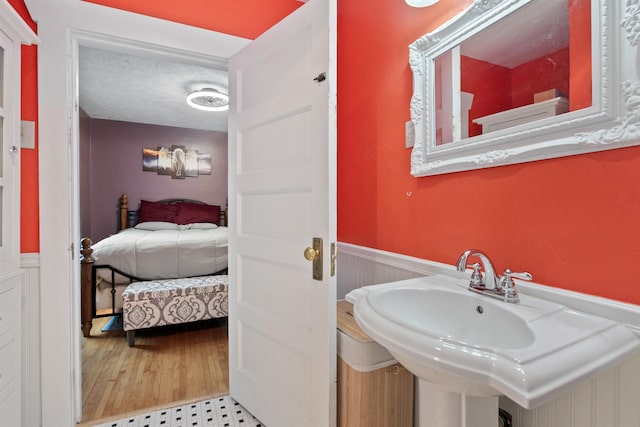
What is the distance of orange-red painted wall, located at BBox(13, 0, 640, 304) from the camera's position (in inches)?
31.5

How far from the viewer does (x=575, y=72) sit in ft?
2.80

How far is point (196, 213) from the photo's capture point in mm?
4961

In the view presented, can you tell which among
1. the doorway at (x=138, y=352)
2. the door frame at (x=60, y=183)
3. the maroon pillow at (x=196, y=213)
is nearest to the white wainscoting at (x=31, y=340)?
the door frame at (x=60, y=183)

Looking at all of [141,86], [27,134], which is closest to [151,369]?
[27,134]

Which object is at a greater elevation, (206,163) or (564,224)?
(206,163)

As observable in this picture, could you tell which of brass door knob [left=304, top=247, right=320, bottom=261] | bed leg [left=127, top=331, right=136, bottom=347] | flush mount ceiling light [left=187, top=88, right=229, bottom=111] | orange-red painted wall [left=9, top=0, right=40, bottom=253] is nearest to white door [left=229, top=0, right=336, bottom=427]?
brass door knob [left=304, top=247, right=320, bottom=261]

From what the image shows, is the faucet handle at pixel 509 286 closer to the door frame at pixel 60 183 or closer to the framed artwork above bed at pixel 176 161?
the door frame at pixel 60 183

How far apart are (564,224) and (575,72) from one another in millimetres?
420

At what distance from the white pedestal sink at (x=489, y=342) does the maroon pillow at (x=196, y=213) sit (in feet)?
14.6

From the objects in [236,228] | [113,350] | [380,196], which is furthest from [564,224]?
[113,350]

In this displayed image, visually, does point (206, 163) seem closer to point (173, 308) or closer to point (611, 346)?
point (173, 308)

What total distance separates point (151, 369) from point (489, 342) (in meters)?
2.23

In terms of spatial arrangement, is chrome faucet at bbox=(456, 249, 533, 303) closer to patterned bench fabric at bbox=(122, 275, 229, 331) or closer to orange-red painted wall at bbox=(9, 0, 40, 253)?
orange-red painted wall at bbox=(9, 0, 40, 253)

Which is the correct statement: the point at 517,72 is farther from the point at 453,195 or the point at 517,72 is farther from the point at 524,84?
the point at 453,195
